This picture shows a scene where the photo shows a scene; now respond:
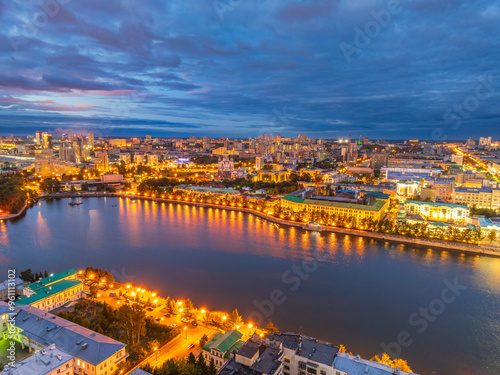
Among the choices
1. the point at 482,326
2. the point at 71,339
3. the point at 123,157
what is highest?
the point at 123,157

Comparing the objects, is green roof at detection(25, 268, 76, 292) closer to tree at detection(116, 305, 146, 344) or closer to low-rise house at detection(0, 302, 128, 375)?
low-rise house at detection(0, 302, 128, 375)

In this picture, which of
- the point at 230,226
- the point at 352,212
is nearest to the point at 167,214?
the point at 230,226

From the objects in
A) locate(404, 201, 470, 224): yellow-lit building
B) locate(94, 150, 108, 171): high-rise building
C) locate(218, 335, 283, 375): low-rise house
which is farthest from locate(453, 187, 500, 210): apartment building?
locate(94, 150, 108, 171): high-rise building

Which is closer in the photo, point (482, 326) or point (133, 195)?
point (482, 326)

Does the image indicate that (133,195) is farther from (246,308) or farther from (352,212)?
(246,308)

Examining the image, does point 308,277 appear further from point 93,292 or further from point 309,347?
point 93,292

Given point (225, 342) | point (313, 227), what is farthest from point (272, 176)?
point (225, 342)

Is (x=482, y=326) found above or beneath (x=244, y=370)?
beneath
